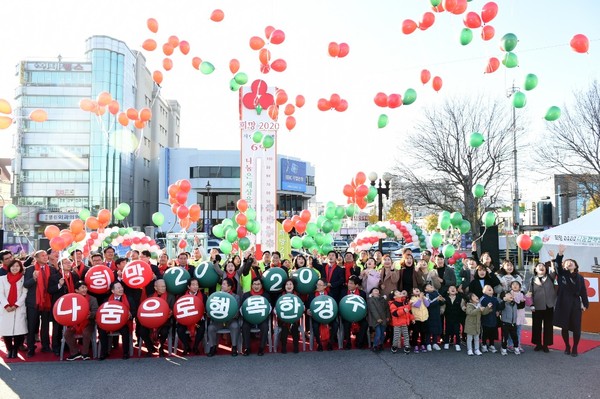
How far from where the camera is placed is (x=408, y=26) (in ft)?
30.1

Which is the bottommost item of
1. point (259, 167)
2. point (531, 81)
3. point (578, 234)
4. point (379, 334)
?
point (379, 334)

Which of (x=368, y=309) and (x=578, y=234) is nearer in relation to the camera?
(x=368, y=309)

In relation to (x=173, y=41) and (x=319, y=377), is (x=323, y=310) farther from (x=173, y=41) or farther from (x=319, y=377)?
(x=173, y=41)

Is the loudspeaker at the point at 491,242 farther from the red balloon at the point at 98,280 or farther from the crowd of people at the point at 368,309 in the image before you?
the red balloon at the point at 98,280

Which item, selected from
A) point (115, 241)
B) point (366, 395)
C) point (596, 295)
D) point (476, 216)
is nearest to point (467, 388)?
point (366, 395)

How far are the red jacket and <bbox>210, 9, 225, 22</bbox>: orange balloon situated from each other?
663 cm

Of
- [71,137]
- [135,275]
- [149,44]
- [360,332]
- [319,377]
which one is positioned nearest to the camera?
[319,377]

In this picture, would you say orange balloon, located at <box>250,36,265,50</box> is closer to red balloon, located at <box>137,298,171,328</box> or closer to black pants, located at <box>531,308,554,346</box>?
red balloon, located at <box>137,298,171,328</box>

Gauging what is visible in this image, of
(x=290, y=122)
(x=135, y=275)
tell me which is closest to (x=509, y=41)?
(x=290, y=122)

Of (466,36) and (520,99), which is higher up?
(466,36)

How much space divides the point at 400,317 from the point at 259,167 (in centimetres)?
1002

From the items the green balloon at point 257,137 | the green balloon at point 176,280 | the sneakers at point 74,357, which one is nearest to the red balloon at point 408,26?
the green balloon at point 176,280

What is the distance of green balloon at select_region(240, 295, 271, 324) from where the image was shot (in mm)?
7191

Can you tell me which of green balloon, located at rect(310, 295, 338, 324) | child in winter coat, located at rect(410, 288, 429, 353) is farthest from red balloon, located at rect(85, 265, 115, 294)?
child in winter coat, located at rect(410, 288, 429, 353)
